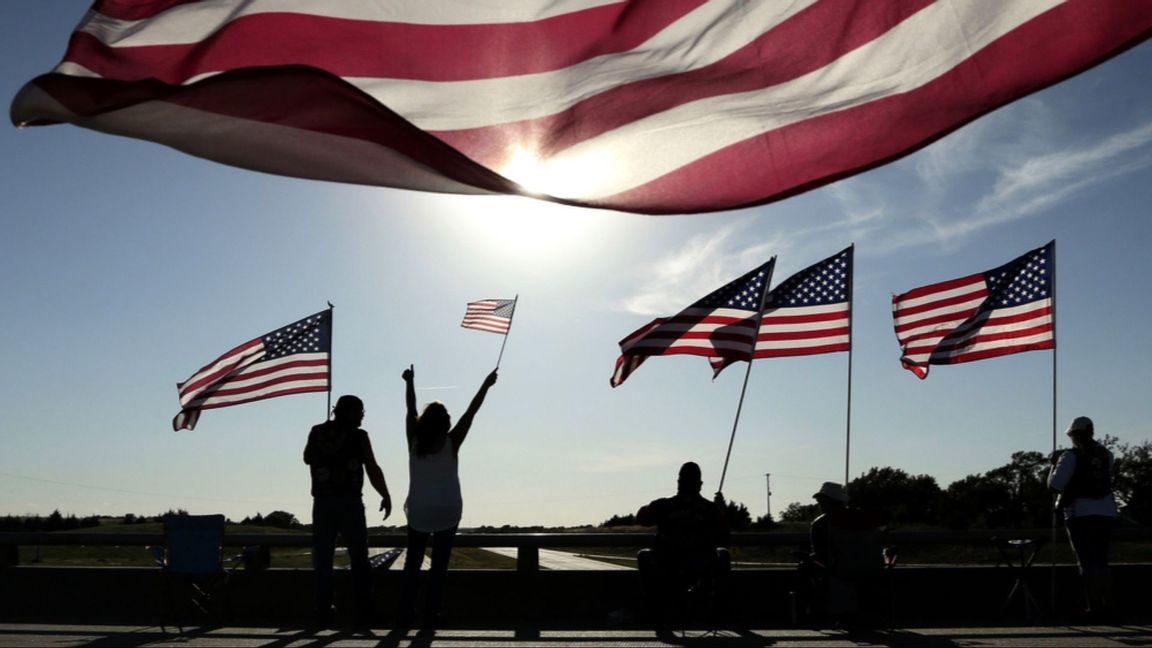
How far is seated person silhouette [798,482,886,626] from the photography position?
1052 centimetres

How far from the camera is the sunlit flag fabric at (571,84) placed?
3.73 m

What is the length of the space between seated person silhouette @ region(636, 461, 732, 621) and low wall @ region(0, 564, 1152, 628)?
1874 mm

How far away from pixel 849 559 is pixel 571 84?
728 cm

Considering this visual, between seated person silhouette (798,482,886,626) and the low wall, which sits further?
the low wall

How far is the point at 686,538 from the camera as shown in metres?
10.4

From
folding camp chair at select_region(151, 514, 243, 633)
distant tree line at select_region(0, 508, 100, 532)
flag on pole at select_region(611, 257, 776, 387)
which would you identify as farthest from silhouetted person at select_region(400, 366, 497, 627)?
distant tree line at select_region(0, 508, 100, 532)

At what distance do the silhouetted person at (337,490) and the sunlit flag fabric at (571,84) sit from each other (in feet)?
22.8

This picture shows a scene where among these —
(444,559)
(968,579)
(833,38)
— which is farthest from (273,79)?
(968,579)

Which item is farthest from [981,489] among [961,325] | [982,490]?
[961,325]

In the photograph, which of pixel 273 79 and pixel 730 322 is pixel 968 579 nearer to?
pixel 730 322

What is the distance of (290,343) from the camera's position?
16.2 m

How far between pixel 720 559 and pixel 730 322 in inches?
172

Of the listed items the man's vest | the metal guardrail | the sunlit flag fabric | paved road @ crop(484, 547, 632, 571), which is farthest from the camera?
paved road @ crop(484, 547, 632, 571)

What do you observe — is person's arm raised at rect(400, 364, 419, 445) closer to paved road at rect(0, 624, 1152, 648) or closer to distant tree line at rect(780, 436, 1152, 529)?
paved road at rect(0, 624, 1152, 648)
